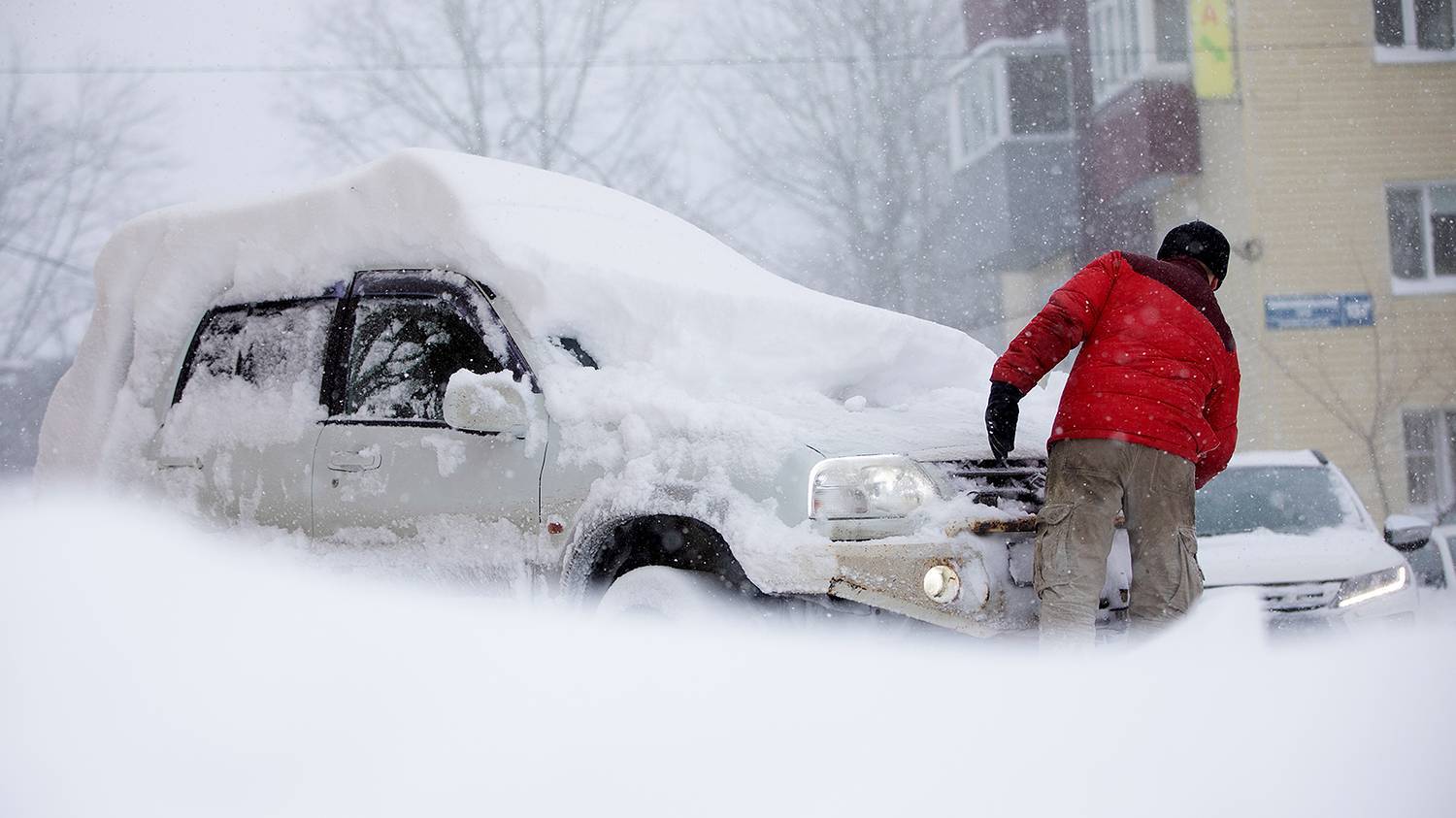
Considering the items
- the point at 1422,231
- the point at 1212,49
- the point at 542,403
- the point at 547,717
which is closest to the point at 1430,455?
the point at 1422,231

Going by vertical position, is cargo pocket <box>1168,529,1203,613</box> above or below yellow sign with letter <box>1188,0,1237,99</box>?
below

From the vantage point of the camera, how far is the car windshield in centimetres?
654

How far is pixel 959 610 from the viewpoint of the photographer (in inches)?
131

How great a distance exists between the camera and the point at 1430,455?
49.9 feet

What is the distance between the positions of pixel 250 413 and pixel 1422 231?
14914mm

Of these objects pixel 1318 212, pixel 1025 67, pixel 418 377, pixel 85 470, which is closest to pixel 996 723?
pixel 418 377

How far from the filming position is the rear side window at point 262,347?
4.45 meters

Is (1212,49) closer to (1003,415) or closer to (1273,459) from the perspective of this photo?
(1273,459)

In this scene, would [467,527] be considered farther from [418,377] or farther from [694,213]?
[694,213]

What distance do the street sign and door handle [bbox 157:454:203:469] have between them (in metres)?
13.3

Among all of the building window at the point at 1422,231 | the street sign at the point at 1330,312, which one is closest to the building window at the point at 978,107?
the street sign at the point at 1330,312

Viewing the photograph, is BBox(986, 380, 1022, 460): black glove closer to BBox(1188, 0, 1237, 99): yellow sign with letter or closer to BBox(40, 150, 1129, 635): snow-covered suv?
BBox(40, 150, 1129, 635): snow-covered suv

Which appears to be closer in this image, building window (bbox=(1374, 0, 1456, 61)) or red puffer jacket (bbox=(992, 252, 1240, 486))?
red puffer jacket (bbox=(992, 252, 1240, 486))

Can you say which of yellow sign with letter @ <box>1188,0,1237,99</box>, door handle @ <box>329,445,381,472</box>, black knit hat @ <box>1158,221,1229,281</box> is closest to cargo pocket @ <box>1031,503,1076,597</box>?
black knit hat @ <box>1158,221,1229,281</box>
